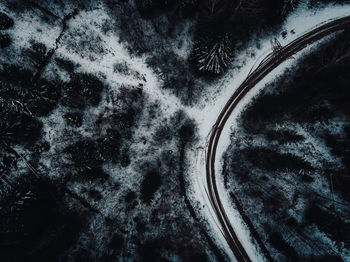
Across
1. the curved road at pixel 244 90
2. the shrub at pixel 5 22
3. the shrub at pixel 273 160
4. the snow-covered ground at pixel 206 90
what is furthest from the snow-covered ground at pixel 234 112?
the shrub at pixel 5 22

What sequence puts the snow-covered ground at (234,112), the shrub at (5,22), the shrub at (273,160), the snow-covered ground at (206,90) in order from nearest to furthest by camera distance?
the shrub at (5,22) → the snow-covered ground at (206,90) → the shrub at (273,160) → the snow-covered ground at (234,112)

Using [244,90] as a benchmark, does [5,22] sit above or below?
above

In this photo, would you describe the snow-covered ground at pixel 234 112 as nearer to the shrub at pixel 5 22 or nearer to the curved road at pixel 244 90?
the curved road at pixel 244 90

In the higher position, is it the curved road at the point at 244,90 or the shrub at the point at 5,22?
the shrub at the point at 5,22

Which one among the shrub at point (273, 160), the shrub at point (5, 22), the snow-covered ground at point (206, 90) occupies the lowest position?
the shrub at point (273, 160)

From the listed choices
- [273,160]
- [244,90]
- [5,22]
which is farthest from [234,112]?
[5,22]

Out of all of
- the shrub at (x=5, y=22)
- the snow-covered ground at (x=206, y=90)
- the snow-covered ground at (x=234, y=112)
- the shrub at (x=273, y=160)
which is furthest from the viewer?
the snow-covered ground at (x=234, y=112)

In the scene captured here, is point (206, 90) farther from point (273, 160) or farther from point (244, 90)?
point (273, 160)

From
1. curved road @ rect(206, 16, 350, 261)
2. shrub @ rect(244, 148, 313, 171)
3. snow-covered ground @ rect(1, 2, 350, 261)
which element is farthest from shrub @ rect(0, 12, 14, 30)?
shrub @ rect(244, 148, 313, 171)

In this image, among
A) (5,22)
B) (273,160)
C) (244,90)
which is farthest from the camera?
(244,90)
